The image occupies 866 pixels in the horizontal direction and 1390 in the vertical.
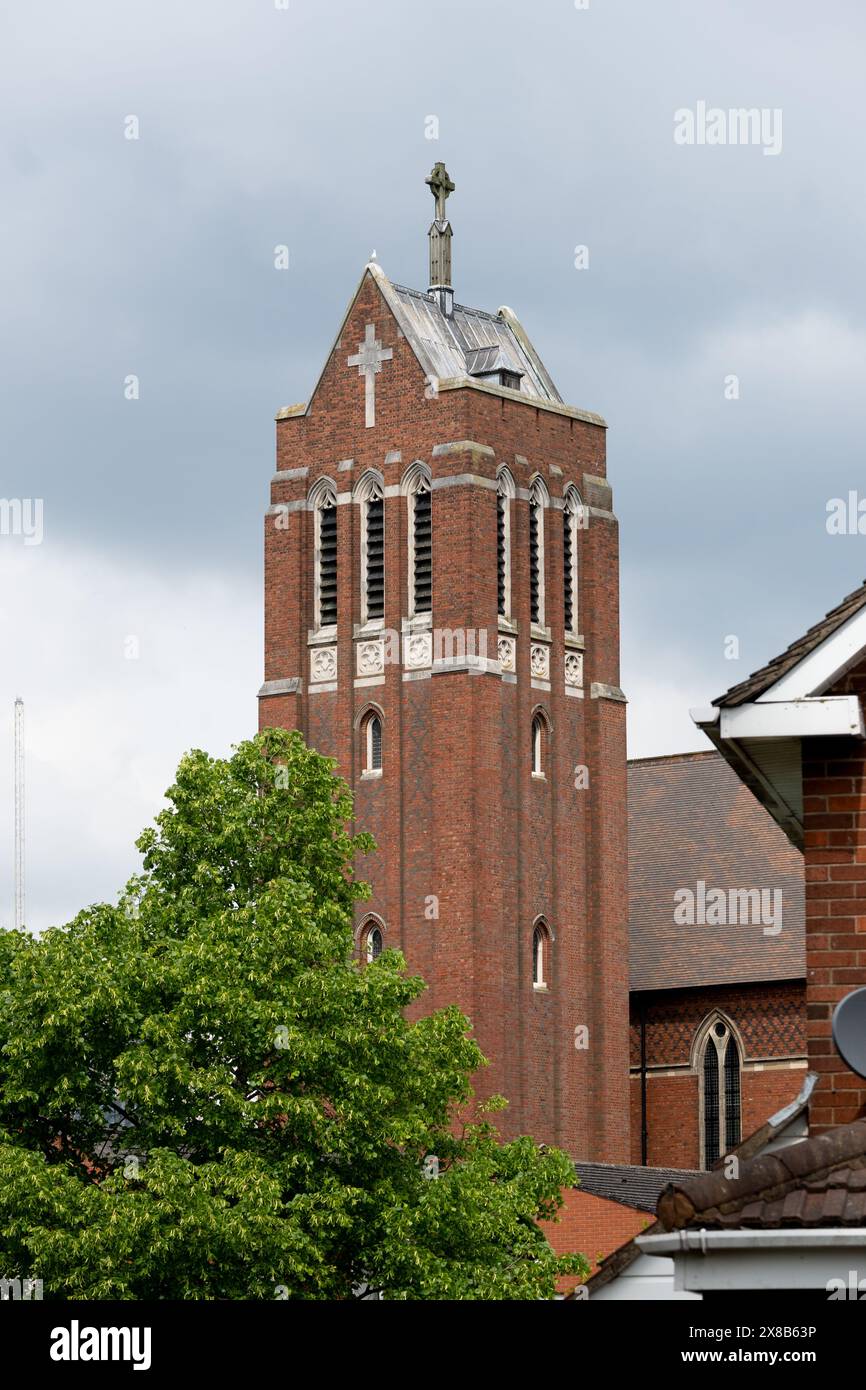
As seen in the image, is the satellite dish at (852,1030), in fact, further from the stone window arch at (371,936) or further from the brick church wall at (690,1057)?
the brick church wall at (690,1057)

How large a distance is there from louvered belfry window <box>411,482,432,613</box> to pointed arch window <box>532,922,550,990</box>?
25.2 ft

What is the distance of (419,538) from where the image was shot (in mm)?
59625

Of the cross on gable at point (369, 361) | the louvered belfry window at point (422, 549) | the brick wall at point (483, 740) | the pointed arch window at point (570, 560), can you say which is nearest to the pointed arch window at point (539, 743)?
the brick wall at point (483, 740)

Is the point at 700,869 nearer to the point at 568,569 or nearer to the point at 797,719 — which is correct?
the point at 568,569

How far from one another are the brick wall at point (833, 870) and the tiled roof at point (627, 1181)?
36041 millimetres

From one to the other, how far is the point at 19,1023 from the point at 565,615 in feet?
100

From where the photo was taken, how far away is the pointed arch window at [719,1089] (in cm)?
6006

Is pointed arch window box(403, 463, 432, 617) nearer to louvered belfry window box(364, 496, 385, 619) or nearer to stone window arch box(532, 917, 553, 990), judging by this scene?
louvered belfry window box(364, 496, 385, 619)

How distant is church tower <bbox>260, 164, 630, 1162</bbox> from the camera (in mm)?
57062

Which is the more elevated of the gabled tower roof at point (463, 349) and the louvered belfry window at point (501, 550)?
the gabled tower roof at point (463, 349)

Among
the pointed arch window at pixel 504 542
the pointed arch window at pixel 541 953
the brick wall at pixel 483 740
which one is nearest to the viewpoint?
the brick wall at pixel 483 740

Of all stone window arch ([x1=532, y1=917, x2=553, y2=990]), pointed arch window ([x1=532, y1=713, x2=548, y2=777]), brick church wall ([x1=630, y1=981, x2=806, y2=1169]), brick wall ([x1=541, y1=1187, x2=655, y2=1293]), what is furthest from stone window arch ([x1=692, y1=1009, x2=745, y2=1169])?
brick wall ([x1=541, y1=1187, x2=655, y2=1293])
